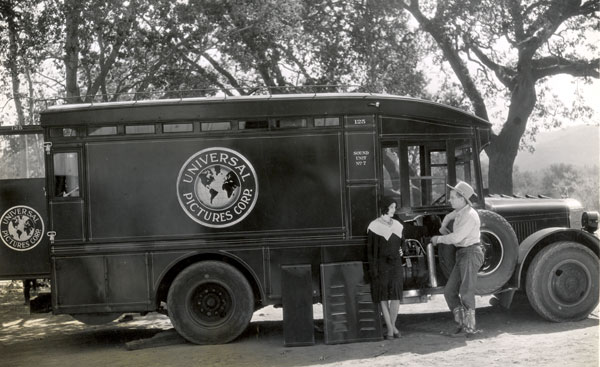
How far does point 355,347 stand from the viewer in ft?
27.1

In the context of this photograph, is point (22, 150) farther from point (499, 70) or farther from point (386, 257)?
point (386, 257)

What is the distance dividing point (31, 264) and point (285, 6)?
28.9 feet

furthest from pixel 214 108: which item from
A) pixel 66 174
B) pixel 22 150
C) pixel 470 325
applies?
pixel 22 150

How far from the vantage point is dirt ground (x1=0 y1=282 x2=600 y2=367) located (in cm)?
757

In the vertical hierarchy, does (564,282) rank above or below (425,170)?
below

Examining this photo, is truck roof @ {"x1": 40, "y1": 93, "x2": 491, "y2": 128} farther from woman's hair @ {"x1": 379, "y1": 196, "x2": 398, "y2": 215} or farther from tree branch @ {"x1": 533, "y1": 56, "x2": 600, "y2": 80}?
tree branch @ {"x1": 533, "y1": 56, "x2": 600, "y2": 80}

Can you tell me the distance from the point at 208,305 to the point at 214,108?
256cm

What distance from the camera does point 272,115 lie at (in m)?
8.86

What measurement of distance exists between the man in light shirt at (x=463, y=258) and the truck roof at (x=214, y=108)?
157 cm

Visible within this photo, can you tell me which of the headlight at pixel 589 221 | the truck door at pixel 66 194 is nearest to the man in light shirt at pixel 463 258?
the headlight at pixel 589 221

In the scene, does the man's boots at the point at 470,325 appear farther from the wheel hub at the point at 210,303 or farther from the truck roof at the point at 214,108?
the wheel hub at the point at 210,303

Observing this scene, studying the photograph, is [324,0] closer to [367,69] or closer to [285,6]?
[367,69]

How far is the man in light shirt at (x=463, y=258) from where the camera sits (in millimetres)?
8500

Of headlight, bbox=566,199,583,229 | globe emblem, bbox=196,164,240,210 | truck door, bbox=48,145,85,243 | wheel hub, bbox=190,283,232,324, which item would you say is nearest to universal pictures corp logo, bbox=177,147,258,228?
globe emblem, bbox=196,164,240,210
